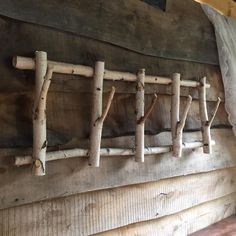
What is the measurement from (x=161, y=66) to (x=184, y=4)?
0.29 metres

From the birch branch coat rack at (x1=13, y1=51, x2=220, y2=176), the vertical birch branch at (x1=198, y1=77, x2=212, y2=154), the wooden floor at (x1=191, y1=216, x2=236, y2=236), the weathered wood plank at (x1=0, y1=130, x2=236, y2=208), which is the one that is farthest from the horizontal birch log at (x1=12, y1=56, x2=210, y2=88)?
the wooden floor at (x1=191, y1=216, x2=236, y2=236)

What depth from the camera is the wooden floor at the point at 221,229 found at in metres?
1.21

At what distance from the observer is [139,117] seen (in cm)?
91

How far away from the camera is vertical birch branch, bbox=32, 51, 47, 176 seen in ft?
2.28

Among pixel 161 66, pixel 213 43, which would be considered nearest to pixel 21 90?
pixel 161 66

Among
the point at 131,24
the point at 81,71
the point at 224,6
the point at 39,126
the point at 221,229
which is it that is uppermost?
the point at 224,6

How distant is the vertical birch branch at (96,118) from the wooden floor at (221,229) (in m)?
0.65

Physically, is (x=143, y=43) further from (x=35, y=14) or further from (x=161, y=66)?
(x=35, y=14)

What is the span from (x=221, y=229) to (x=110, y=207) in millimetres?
595

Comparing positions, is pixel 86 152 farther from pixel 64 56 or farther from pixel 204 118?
pixel 204 118

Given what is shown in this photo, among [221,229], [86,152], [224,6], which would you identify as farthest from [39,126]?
[224,6]

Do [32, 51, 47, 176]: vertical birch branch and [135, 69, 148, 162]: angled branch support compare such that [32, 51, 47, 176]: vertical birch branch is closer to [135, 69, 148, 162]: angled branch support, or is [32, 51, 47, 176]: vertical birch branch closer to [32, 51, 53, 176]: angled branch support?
[32, 51, 53, 176]: angled branch support

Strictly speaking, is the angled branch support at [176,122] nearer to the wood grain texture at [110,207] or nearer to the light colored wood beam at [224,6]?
the wood grain texture at [110,207]

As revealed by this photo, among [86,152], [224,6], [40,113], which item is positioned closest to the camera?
[40,113]
